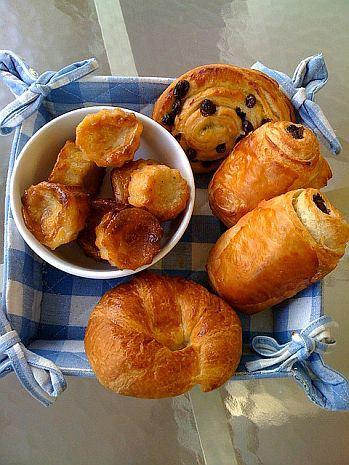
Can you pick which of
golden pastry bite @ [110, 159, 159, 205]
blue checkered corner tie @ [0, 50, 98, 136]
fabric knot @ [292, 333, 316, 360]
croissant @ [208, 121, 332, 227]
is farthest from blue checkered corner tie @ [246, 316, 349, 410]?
blue checkered corner tie @ [0, 50, 98, 136]

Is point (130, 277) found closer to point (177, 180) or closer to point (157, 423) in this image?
point (177, 180)

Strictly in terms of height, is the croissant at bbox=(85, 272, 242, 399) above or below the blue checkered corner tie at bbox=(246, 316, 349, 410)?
above

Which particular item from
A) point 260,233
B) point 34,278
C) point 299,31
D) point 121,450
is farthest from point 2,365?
point 299,31

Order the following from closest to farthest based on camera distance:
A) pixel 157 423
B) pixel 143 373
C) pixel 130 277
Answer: pixel 143 373 → pixel 130 277 → pixel 157 423

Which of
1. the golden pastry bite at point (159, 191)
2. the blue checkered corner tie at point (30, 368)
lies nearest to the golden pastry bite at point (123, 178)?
the golden pastry bite at point (159, 191)

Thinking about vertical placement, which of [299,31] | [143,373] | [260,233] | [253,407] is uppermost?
[299,31]

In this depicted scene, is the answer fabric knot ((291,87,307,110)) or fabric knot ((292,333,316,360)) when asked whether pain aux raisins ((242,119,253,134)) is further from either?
fabric knot ((292,333,316,360))

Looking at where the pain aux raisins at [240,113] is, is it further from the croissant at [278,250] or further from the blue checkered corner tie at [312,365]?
the blue checkered corner tie at [312,365]
